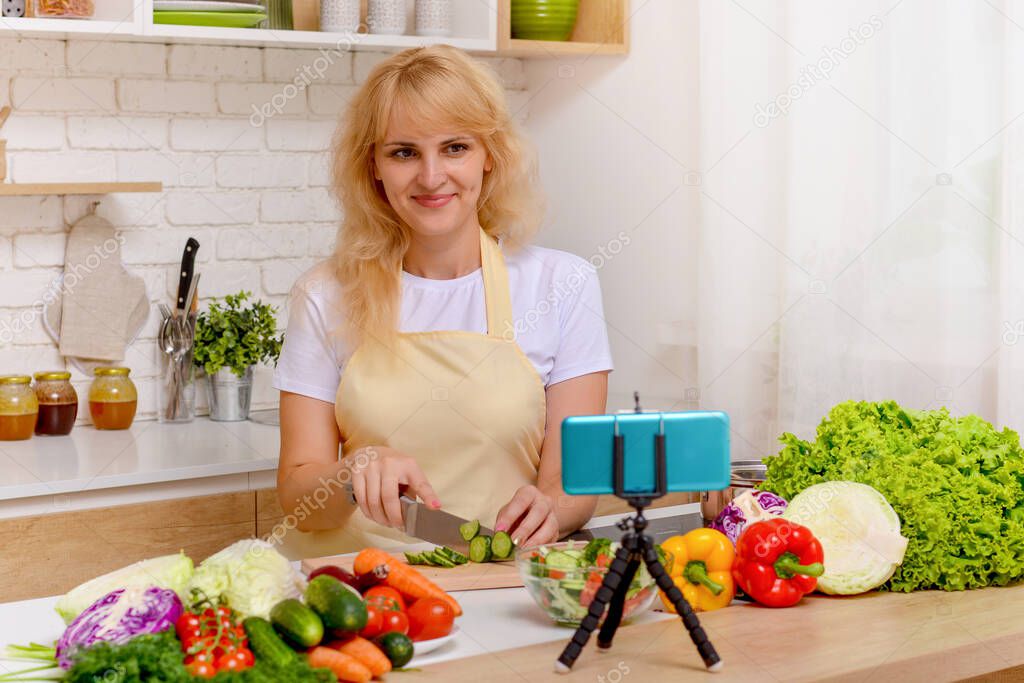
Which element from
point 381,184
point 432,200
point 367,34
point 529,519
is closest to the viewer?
point 529,519

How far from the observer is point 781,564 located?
149cm

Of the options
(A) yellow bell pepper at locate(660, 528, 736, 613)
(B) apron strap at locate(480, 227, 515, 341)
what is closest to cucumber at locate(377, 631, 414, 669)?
(A) yellow bell pepper at locate(660, 528, 736, 613)

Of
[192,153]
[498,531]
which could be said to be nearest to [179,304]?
[192,153]

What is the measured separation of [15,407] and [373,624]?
1764 mm

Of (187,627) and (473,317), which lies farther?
(473,317)

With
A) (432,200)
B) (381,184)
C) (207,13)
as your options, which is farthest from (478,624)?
(207,13)

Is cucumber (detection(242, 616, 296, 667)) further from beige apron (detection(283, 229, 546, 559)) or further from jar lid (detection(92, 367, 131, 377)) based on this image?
jar lid (detection(92, 367, 131, 377))

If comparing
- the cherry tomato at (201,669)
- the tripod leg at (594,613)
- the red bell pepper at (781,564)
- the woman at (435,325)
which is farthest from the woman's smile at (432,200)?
the cherry tomato at (201,669)

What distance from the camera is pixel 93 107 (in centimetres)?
297

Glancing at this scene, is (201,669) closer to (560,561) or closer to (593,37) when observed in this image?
(560,561)

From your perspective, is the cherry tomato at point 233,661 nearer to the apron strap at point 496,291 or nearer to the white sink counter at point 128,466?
the apron strap at point 496,291

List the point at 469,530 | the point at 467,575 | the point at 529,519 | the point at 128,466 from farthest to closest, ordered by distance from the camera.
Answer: the point at 128,466, the point at 529,519, the point at 469,530, the point at 467,575

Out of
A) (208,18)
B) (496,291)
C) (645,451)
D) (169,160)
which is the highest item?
(208,18)

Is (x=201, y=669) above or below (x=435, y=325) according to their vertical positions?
below
